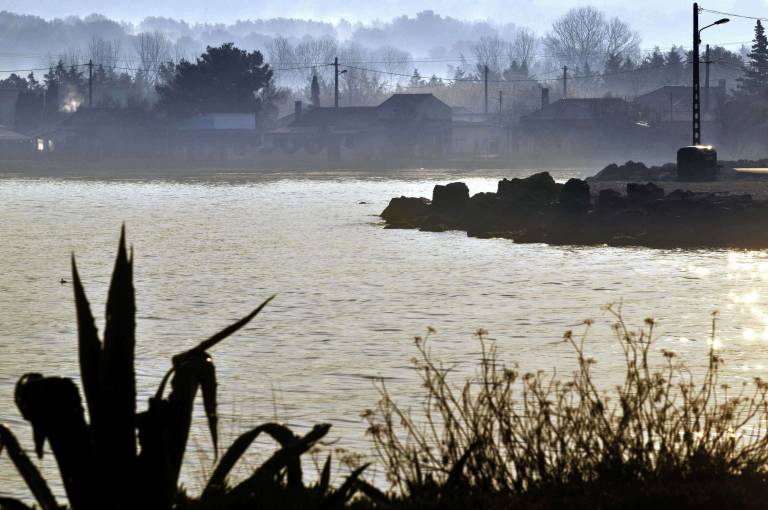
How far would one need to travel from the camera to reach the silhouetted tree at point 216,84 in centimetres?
10856

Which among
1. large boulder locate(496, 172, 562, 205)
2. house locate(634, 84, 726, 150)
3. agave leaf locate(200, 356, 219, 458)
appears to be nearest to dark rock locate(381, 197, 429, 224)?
large boulder locate(496, 172, 562, 205)

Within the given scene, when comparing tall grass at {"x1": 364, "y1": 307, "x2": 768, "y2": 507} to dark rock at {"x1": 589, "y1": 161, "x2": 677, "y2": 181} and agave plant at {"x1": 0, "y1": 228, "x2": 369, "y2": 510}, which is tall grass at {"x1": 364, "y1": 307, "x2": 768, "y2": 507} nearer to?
agave plant at {"x1": 0, "y1": 228, "x2": 369, "y2": 510}

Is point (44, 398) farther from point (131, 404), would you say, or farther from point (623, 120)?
point (623, 120)

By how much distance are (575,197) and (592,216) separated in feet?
3.35

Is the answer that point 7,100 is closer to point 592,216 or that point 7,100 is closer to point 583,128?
point 583,128

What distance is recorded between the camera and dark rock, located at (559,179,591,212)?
36438 millimetres

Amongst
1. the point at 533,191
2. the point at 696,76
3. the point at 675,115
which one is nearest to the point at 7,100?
the point at 675,115

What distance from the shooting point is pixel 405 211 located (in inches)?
1644

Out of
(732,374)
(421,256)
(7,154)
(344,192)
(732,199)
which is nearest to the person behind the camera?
A: (732,374)

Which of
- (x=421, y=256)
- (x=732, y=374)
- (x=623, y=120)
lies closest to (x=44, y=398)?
(x=732, y=374)

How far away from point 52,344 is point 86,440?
11480 millimetres

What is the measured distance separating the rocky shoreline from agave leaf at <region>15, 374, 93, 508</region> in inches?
1074

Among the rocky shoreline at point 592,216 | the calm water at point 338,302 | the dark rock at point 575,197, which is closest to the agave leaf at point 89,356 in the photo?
the calm water at point 338,302

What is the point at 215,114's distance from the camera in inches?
4323
